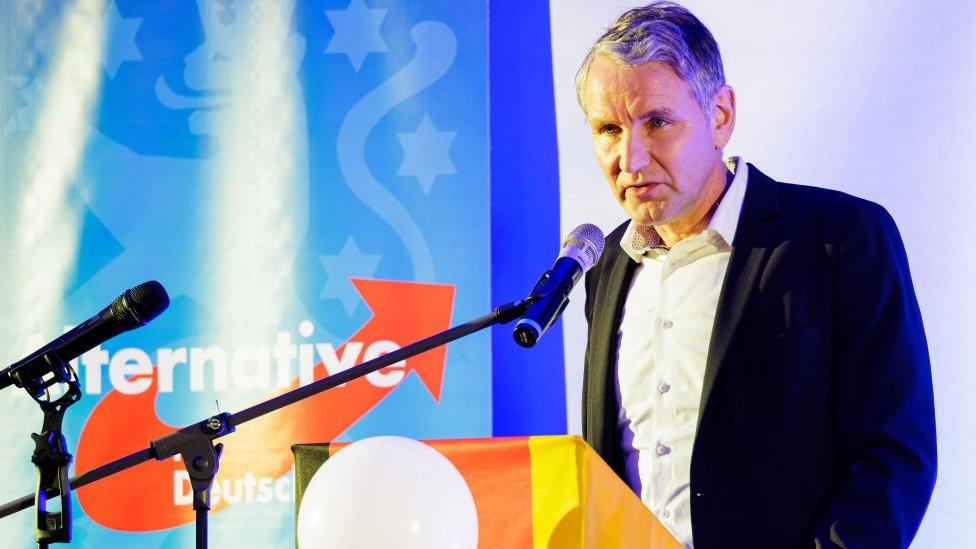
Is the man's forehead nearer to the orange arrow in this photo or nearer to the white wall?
the white wall

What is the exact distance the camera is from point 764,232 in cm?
209

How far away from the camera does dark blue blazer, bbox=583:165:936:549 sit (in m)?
1.83

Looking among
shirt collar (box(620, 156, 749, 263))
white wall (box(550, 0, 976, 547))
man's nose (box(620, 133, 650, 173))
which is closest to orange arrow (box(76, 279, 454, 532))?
white wall (box(550, 0, 976, 547))

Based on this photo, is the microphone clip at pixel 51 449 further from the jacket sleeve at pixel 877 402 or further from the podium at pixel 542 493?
the jacket sleeve at pixel 877 402

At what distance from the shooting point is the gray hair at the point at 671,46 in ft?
6.84

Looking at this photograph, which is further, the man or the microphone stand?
the man

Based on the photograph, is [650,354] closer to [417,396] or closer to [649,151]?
[649,151]

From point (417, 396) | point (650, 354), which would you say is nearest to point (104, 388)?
point (417, 396)

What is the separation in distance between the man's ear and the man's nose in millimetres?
190

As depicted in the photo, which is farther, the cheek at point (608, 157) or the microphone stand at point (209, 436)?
the cheek at point (608, 157)

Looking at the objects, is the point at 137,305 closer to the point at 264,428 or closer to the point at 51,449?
the point at 51,449

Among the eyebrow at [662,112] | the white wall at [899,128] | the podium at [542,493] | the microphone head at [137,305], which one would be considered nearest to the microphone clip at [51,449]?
the microphone head at [137,305]

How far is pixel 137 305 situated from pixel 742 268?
116 centimetres

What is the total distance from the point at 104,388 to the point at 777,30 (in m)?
2.32
